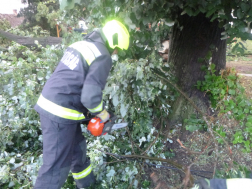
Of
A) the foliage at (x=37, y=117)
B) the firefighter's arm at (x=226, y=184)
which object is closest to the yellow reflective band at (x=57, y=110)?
the foliage at (x=37, y=117)

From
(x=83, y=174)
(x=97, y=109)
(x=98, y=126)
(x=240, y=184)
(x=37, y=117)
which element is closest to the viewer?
(x=240, y=184)

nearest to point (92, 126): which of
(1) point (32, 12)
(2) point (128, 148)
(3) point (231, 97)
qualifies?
(2) point (128, 148)

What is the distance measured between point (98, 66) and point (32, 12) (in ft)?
30.0

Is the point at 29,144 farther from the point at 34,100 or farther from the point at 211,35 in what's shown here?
the point at 211,35

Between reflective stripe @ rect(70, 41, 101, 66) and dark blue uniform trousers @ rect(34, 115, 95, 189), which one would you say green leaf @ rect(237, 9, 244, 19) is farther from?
dark blue uniform trousers @ rect(34, 115, 95, 189)

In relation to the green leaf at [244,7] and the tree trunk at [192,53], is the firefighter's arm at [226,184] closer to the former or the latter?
the green leaf at [244,7]

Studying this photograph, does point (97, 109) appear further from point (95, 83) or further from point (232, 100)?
point (232, 100)

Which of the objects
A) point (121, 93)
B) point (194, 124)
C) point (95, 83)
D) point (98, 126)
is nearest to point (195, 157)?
point (194, 124)

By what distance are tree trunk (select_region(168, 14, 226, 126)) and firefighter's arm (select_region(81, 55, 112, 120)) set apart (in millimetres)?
1296

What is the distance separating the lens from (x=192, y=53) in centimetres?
249

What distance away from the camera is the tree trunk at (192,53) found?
2385mm

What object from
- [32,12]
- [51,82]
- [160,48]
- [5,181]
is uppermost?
[32,12]

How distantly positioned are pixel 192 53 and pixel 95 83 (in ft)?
5.29

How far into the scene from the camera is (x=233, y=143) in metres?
2.44
